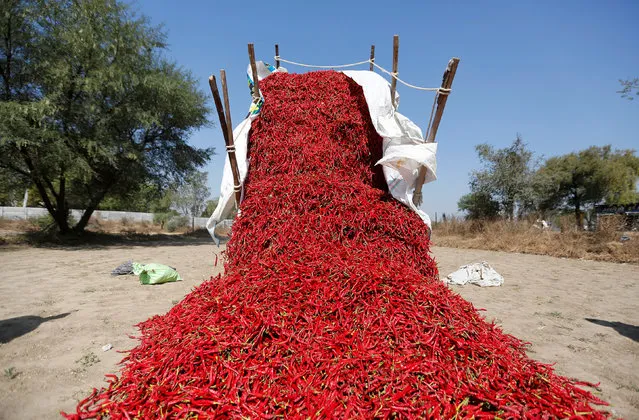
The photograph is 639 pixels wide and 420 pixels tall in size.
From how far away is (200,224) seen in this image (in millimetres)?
31250

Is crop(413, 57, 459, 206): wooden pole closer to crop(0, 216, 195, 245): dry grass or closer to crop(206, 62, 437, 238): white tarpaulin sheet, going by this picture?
crop(206, 62, 437, 238): white tarpaulin sheet

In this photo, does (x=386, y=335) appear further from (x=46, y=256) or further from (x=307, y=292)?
(x=46, y=256)

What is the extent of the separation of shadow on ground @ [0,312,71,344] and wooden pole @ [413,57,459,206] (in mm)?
4323

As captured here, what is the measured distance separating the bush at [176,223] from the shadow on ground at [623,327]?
27.3m

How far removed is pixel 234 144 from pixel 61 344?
261cm

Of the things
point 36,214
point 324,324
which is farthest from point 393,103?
point 36,214

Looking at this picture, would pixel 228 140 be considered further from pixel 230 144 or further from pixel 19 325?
pixel 19 325

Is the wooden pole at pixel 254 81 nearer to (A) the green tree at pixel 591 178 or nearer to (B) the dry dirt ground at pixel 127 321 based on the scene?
(B) the dry dirt ground at pixel 127 321

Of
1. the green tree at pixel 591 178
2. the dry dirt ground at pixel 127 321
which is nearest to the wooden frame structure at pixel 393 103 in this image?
the dry dirt ground at pixel 127 321

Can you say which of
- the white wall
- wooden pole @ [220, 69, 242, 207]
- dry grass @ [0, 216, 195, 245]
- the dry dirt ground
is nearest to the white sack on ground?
the dry dirt ground

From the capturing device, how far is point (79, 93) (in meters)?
12.2

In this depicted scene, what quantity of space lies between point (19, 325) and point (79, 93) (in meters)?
11.5

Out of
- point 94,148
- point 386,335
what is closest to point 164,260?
point 94,148

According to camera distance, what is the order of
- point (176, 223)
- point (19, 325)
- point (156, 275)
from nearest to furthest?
point (19, 325) < point (156, 275) < point (176, 223)
